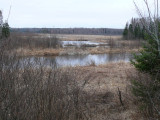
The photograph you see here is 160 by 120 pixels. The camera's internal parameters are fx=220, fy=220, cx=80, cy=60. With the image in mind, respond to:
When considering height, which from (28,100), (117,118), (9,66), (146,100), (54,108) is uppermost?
(9,66)

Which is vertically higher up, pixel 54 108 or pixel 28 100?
pixel 28 100

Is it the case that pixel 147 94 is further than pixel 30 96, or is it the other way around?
pixel 147 94

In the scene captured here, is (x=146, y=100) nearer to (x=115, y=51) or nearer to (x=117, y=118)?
(x=117, y=118)

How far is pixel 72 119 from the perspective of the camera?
13.9 ft

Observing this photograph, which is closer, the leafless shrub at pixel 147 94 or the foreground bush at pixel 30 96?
the foreground bush at pixel 30 96

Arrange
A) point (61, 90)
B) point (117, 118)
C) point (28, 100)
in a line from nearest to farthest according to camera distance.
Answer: point (28, 100) < point (61, 90) < point (117, 118)

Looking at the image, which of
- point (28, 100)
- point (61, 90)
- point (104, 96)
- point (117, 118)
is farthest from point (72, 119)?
point (104, 96)

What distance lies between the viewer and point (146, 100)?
A: 5.74 metres

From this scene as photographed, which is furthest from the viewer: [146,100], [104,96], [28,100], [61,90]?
[104,96]

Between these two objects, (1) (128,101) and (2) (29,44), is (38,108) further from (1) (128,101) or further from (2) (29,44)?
(2) (29,44)

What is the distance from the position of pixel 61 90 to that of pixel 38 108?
0.57 m

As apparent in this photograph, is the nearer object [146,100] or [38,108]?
[38,108]

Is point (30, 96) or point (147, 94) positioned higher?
point (30, 96)

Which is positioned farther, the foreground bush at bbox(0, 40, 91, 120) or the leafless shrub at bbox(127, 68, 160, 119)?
the leafless shrub at bbox(127, 68, 160, 119)
